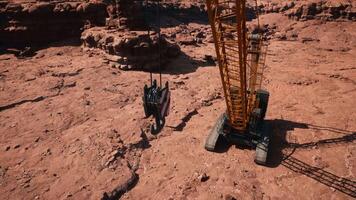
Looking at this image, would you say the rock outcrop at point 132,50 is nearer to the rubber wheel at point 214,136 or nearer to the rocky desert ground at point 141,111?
the rocky desert ground at point 141,111

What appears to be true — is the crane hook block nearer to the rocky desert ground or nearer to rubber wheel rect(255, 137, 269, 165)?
the rocky desert ground

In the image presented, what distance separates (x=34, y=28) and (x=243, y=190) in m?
19.5

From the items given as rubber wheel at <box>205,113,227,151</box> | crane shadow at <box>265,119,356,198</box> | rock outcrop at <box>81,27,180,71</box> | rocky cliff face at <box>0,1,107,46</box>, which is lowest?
crane shadow at <box>265,119,356,198</box>

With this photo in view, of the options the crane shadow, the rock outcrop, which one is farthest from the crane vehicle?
the rock outcrop

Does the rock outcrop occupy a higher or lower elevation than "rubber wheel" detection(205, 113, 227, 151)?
higher

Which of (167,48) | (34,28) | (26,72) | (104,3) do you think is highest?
(104,3)

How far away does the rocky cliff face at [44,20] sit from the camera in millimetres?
21719

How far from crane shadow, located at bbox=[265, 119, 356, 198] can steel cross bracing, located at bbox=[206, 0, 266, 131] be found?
1.57m

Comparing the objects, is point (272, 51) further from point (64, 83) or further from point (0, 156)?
point (0, 156)

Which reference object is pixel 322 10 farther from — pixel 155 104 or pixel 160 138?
pixel 155 104

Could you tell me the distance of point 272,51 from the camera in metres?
22.9

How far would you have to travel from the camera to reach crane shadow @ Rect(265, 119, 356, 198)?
30.3 ft

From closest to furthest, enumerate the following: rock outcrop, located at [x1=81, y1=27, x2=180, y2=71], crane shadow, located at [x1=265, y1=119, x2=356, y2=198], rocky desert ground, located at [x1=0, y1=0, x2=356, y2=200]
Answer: crane shadow, located at [x1=265, y1=119, x2=356, y2=198] → rocky desert ground, located at [x1=0, y1=0, x2=356, y2=200] → rock outcrop, located at [x1=81, y1=27, x2=180, y2=71]

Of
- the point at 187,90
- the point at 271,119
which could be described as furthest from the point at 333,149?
the point at 187,90
